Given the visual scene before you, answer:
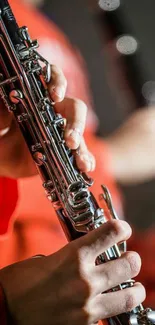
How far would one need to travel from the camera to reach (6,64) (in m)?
0.69

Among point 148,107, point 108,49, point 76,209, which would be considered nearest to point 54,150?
point 76,209

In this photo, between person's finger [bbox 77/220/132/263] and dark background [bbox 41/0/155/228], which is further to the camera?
dark background [bbox 41/0/155/228]

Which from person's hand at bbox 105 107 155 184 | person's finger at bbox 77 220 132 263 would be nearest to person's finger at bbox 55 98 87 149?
person's finger at bbox 77 220 132 263

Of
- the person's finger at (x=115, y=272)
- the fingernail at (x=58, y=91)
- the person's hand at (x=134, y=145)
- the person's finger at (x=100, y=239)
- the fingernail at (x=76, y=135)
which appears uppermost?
the fingernail at (x=58, y=91)

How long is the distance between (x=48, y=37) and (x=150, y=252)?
0.53m

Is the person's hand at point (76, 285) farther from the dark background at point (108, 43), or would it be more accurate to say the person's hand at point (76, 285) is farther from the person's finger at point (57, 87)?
the dark background at point (108, 43)

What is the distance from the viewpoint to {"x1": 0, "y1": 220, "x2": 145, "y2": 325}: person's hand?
635mm

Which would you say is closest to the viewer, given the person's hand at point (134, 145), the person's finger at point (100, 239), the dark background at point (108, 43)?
the person's finger at point (100, 239)

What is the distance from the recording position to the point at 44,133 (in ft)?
2.29

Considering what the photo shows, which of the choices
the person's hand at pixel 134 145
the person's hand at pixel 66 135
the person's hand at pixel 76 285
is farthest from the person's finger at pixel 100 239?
the person's hand at pixel 134 145

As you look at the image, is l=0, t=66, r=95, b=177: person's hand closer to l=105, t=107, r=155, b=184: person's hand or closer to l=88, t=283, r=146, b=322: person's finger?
l=88, t=283, r=146, b=322: person's finger

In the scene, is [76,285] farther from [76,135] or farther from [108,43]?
[108,43]

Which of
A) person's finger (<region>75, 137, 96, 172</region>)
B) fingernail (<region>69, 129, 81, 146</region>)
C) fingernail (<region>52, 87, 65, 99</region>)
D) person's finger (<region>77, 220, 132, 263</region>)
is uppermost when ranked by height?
fingernail (<region>52, 87, 65, 99</region>)

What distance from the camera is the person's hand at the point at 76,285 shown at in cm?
63
